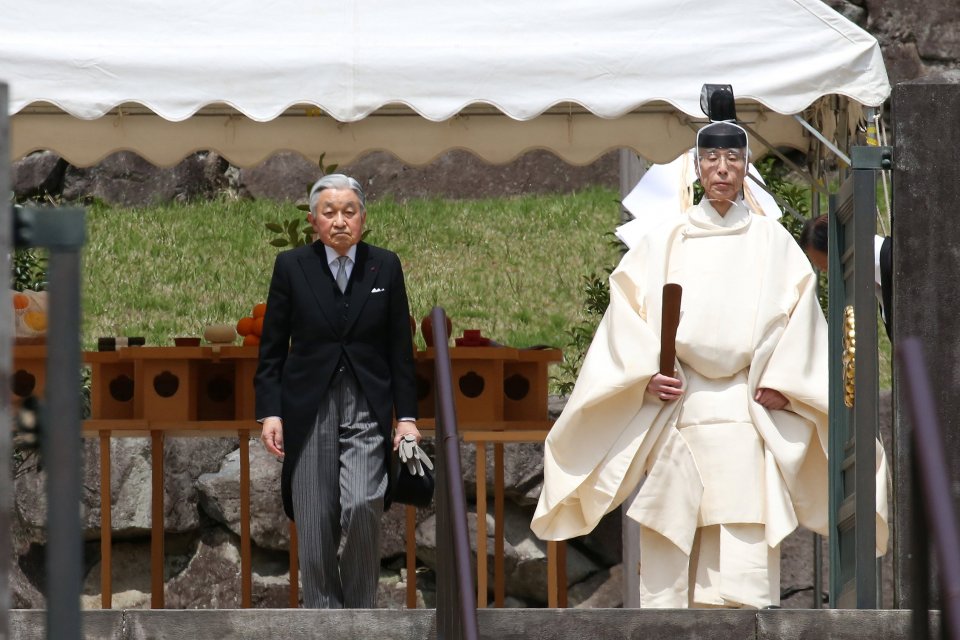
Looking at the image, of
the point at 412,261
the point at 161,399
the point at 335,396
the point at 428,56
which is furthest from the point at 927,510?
the point at 412,261

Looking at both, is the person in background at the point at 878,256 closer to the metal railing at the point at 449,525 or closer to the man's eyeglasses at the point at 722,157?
the man's eyeglasses at the point at 722,157

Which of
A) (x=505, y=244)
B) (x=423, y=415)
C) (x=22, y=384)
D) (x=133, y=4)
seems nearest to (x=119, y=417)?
(x=22, y=384)

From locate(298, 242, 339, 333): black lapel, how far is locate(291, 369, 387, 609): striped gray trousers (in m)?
0.21

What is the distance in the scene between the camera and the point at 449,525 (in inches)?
167

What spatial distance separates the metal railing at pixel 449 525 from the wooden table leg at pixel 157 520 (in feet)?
8.05

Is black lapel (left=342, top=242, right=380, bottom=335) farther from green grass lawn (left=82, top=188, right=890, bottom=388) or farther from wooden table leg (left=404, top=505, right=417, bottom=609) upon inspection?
green grass lawn (left=82, top=188, right=890, bottom=388)

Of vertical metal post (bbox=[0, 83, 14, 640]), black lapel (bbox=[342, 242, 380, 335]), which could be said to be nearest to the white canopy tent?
black lapel (bbox=[342, 242, 380, 335])

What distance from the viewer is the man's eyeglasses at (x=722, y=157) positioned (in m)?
5.39

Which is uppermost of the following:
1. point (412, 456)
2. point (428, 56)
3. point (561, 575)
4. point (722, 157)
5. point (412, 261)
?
point (428, 56)

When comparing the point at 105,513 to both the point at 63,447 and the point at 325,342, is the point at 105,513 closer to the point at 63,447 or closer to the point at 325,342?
the point at 325,342

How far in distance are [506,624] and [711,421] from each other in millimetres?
1158

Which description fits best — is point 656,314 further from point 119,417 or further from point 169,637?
point 119,417

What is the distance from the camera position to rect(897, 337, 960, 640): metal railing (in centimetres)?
262

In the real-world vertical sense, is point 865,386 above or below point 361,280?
below
